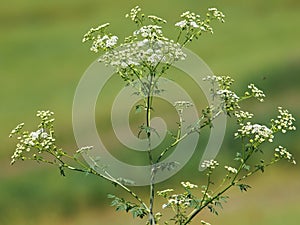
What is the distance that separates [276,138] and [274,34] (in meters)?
4.73

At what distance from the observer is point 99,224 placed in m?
10.2

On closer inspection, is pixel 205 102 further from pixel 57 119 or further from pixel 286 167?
pixel 57 119

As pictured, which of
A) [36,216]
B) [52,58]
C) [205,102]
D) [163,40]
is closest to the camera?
[163,40]

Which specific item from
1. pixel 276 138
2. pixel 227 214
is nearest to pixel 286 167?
pixel 276 138

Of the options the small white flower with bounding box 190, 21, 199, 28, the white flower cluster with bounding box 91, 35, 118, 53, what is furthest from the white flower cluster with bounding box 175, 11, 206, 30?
the white flower cluster with bounding box 91, 35, 118, 53

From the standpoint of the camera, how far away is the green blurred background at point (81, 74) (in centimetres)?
1011

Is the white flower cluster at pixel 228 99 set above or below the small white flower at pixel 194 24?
below

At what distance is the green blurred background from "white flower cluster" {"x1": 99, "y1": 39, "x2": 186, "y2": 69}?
6423 millimetres

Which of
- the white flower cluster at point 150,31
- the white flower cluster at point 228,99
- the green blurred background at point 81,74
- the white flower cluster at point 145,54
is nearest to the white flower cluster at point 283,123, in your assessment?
the white flower cluster at point 228,99

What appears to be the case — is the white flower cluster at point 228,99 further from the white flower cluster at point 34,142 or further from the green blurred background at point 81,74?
the green blurred background at point 81,74

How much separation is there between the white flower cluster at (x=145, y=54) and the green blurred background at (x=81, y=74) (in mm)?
6423

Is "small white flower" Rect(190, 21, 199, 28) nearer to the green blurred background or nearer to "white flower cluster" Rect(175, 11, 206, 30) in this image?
"white flower cluster" Rect(175, 11, 206, 30)

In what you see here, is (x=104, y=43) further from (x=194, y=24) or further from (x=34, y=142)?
(x=34, y=142)

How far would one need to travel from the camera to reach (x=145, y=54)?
3510 millimetres
